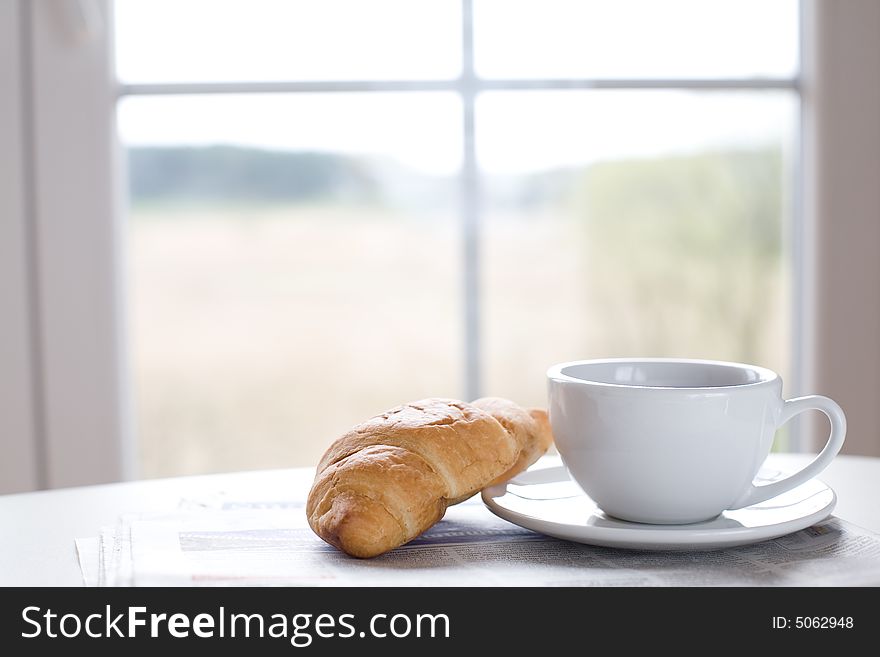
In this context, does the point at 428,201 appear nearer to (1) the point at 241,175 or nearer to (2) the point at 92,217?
(1) the point at 241,175

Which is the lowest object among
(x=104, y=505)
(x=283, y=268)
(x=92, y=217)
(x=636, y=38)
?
(x=104, y=505)

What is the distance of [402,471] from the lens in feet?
1.74

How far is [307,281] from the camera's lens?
7.46 feet

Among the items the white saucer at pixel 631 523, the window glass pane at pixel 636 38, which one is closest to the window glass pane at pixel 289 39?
the window glass pane at pixel 636 38

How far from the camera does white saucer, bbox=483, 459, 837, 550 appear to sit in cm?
51

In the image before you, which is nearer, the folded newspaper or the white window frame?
the folded newspaper

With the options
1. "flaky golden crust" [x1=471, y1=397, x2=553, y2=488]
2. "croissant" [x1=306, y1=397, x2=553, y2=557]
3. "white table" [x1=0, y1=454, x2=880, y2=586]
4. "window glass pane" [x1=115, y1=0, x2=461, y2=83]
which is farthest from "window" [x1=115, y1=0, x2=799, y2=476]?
"croissant" [x1=306, y1=397, x2=553, y2=557]

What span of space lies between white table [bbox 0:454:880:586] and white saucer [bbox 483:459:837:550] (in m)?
0.06

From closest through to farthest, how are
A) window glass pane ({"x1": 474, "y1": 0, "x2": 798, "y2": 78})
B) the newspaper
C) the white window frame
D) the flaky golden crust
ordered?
the newspaper → the flaky golden crust → the white window frame → window glass pane ({"x1": 474, "y1": 0, "x2": 798, "y2": 78})

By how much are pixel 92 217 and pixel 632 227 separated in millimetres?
1255

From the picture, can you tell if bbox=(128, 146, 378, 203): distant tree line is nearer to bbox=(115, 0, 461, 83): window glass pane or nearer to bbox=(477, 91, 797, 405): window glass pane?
bbox=(115, 0, 461, 83): window glass pane

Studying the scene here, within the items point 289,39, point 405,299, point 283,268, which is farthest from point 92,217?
point 405,299

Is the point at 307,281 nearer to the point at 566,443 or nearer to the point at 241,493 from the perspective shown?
the point at 241,493

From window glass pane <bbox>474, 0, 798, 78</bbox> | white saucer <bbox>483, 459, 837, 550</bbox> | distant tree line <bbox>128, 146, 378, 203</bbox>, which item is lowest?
white saucer <bbox>483, 459, 837, 550</bbox>
